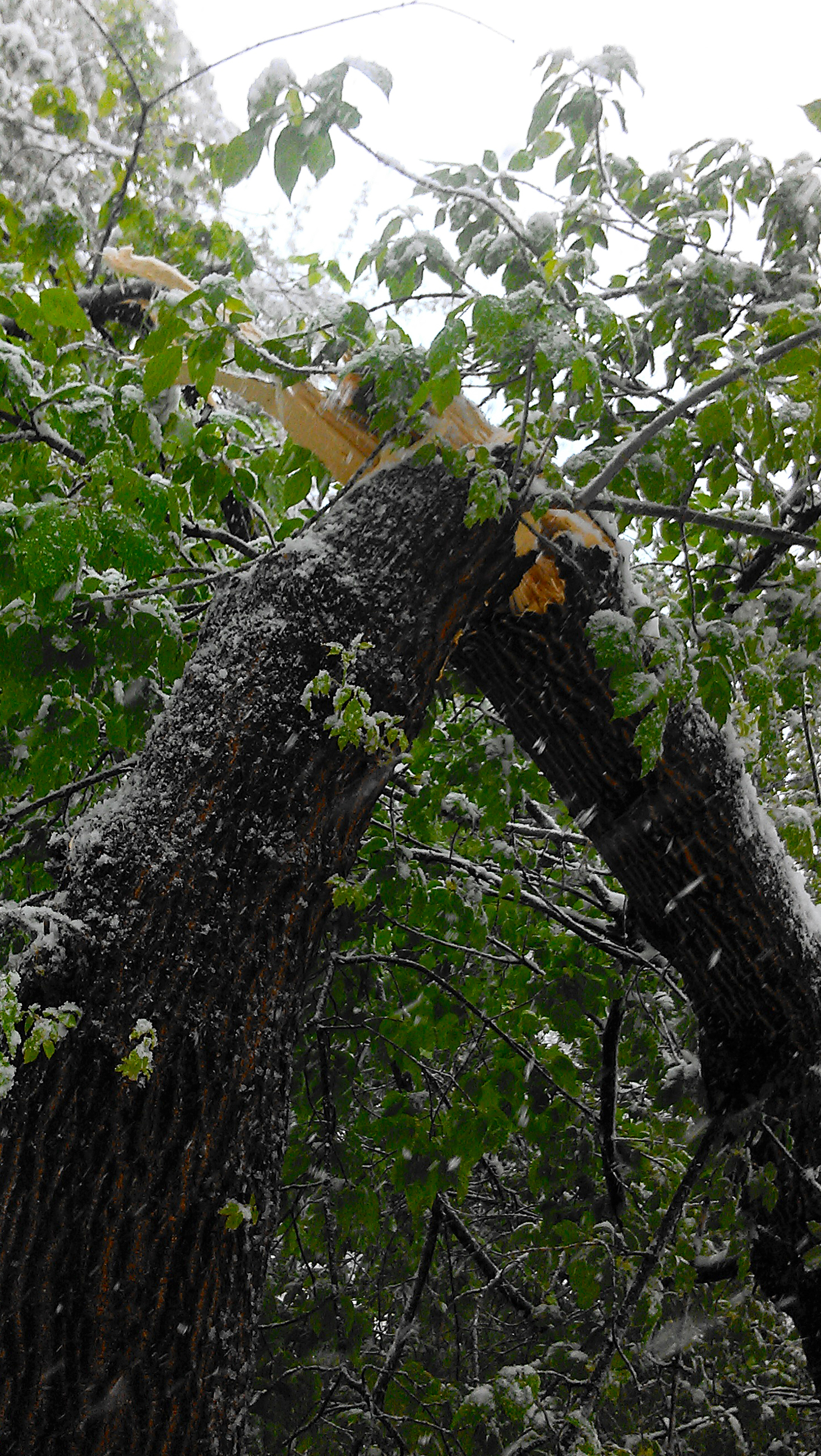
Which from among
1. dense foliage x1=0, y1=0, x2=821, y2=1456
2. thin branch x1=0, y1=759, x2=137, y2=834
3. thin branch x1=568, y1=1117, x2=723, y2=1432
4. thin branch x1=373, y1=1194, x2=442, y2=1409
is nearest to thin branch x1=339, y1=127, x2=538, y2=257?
dense foliage x1=0, y1=0, x2=821, y2=1456

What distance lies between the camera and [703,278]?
89.0 inches

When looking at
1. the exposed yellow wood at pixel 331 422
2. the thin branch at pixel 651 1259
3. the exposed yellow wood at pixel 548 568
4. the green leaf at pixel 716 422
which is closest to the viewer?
the green leaf at pixel 716 422

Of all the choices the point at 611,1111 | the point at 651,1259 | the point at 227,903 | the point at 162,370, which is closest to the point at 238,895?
the point at 227,903

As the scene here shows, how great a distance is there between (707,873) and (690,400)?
3.92 feet

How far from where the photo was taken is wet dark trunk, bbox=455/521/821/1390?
2006 millimetres

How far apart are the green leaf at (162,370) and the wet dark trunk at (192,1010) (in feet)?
1.20

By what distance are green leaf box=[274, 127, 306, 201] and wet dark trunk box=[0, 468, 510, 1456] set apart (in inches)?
25.0

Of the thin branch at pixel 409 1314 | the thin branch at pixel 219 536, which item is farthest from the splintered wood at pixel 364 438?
the thin branch at pixel 409 1314

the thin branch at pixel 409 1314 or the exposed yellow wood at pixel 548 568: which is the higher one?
the exposed yellow wood at pixel 548 568

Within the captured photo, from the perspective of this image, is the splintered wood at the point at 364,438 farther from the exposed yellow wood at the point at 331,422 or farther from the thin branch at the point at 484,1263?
the thin branch at the point at 484,1263

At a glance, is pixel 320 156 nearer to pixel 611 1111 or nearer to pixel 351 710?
pixel 351 710

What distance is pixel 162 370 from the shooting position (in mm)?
1374

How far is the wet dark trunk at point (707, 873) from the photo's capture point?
2.01 m

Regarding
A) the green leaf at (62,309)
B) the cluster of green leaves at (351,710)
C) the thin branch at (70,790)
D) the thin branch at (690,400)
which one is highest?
the green leaf at (62,309)
